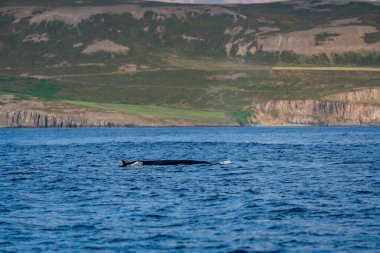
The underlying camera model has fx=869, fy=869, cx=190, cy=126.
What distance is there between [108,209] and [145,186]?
11.4m

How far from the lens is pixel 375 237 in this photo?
3756 cm

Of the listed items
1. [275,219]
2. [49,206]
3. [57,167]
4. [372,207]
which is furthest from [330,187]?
[57,167]

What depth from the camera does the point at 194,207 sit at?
4697cm

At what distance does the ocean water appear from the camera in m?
37.0

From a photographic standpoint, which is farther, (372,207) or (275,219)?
(372,207)

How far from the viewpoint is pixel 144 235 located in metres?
38.7

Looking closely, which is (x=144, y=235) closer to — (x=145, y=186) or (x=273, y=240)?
(x=273, y=240)

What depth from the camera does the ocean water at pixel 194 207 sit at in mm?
37000

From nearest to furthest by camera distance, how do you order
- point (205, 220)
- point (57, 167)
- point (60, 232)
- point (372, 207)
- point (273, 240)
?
point (273, 240) → point (60, 232) → point (205, 220) → point (372, 207) → point (57, 167)

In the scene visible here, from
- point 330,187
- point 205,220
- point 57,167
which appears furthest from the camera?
point 57,167

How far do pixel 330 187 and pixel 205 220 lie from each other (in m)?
16.3

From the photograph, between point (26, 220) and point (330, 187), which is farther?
point (330, 187)

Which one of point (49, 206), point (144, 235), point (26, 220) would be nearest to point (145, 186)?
point (49, 206)

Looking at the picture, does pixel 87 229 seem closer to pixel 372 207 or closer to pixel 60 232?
pixel 60 232
